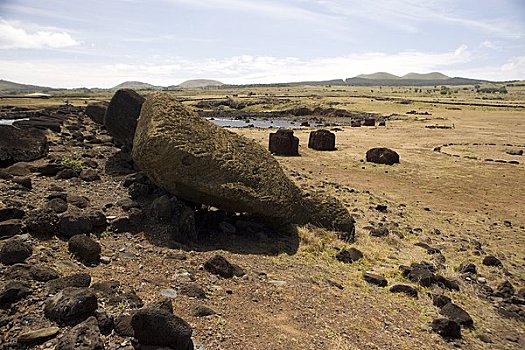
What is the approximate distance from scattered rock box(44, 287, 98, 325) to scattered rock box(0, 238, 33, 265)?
178 cm

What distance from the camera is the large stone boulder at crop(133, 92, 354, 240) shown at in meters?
11.5

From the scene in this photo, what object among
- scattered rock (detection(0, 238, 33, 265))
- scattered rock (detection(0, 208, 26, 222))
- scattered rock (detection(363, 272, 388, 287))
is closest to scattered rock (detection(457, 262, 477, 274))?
scattered rock (detection(363, 272, 388, 287))

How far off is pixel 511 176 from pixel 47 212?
25.1 m

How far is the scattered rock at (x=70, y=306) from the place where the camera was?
6.18 m

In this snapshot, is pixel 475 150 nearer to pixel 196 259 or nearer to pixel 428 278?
pixel 428 278

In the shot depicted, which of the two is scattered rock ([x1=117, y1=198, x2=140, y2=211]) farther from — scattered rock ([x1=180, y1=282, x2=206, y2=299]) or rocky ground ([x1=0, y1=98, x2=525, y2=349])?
scattered rock ([x1=180, y1=282, x2=206, y2=299])

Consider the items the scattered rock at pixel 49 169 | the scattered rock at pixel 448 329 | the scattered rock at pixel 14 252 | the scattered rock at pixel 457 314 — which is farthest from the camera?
the scattered rock at pixel 49 169

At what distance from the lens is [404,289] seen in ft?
33.9

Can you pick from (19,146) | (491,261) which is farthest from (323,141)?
(19,146)

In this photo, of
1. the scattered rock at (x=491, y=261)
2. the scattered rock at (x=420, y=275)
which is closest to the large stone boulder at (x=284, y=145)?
the scattered rock at (x=491, y=261)

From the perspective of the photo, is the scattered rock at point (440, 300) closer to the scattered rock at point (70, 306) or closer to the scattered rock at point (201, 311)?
the scattered rock at point (201, 311)

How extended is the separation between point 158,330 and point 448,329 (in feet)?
19.1

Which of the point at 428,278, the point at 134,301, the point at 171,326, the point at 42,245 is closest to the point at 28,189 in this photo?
the point at 42,245

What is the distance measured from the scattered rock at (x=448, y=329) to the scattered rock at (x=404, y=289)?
1464mm
